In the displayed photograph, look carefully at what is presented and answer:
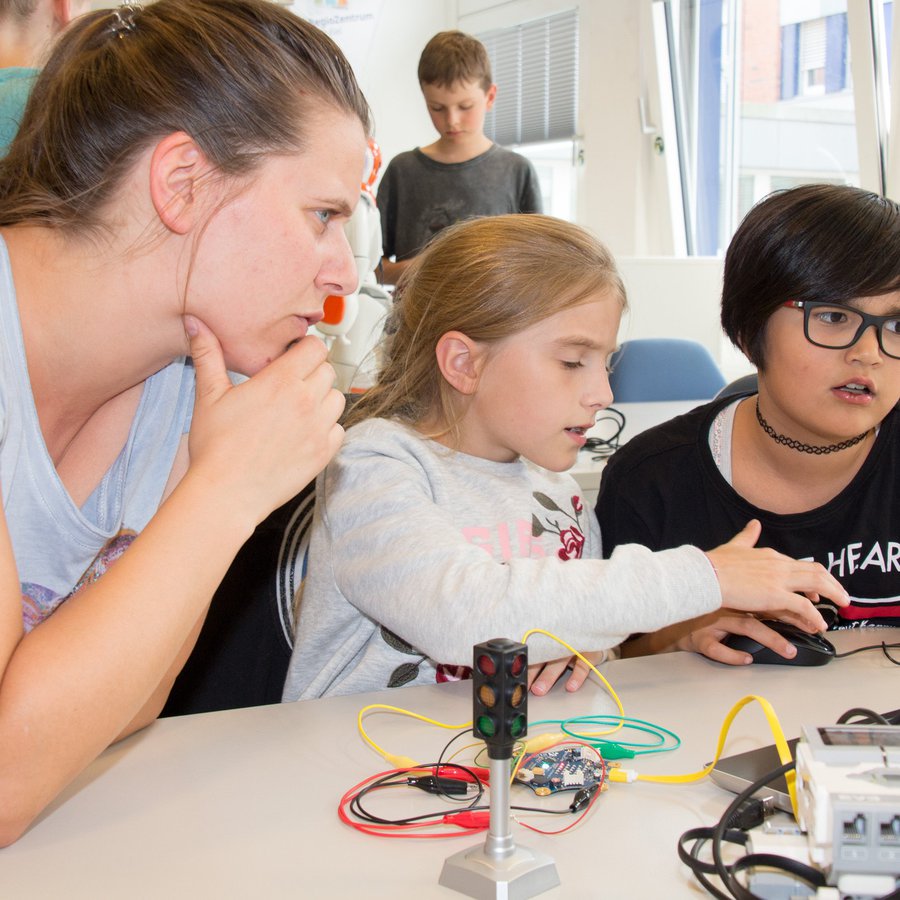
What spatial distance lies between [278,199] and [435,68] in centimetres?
299

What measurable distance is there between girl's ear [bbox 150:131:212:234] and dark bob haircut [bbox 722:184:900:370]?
32.8 inches

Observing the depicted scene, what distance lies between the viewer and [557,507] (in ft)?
5.08

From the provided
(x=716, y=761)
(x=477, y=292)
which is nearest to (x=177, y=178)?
(x=477, y=292)

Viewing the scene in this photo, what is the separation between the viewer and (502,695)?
0.69 meters

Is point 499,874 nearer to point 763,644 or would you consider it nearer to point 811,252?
point 763,644

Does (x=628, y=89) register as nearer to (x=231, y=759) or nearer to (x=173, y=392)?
(x=173, y=392)

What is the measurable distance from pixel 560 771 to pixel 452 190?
3.45m

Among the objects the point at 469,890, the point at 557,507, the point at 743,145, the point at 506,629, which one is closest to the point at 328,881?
the point at 469,890

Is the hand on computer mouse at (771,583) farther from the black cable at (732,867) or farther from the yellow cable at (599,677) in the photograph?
the black cable at (732,867)

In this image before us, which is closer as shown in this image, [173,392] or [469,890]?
[469,890]

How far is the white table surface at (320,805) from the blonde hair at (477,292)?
20.6 inches

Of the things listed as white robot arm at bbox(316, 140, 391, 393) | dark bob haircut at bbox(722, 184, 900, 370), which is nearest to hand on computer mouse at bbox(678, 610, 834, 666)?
dark bob haircut at bbox(722, 184, 900, 370)

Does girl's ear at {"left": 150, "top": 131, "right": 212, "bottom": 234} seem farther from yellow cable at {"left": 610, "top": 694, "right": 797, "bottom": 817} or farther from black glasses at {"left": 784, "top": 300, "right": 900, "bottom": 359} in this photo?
black glasses at {"left": 784, "top": 300, "right": 900, "bottom": 359}

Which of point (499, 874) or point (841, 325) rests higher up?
point (841, 325)
